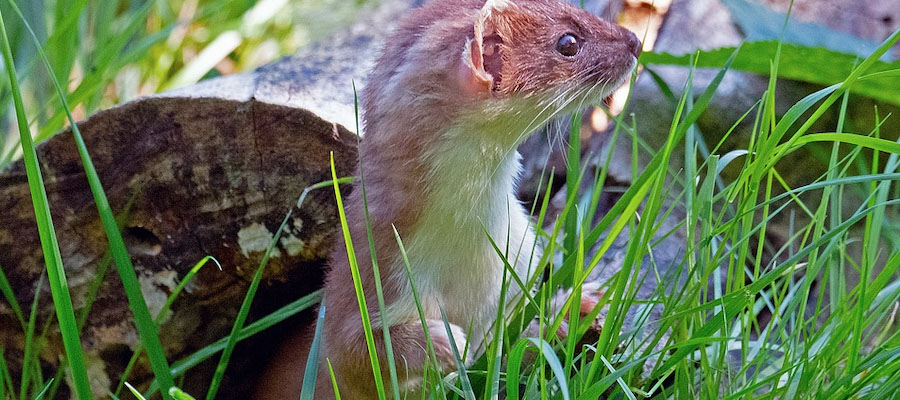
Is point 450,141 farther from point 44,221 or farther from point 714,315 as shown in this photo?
point 44,221

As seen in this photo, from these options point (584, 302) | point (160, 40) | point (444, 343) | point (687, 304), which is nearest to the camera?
point (687, 304)

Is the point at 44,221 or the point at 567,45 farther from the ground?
the point at 567,45

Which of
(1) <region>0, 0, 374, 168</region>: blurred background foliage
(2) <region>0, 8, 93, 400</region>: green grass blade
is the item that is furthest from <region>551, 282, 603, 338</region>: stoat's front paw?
(1) <region>0, 0, 374, 168</region>: blurred background foliage

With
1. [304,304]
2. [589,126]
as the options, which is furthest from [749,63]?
[304,304]

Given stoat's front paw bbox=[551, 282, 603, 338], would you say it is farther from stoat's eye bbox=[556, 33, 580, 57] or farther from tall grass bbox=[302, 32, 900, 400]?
stoat's eye bbox=[556, 33, 580, 57]

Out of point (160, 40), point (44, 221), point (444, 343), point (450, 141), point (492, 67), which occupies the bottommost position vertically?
point (160, 40)

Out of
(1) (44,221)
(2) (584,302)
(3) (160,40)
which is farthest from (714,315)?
(3) (160,40)

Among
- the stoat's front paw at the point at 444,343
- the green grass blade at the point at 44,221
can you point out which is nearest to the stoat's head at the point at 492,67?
the stoat's front paw at the point at 444,343
